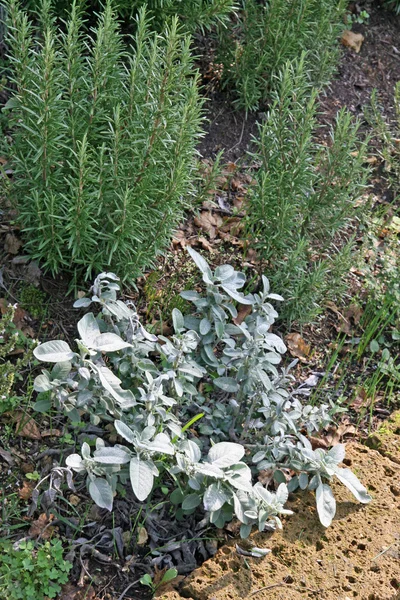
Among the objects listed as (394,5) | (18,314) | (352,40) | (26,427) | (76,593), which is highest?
(394,5)

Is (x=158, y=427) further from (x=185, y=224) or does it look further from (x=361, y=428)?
(x=185, y=224)

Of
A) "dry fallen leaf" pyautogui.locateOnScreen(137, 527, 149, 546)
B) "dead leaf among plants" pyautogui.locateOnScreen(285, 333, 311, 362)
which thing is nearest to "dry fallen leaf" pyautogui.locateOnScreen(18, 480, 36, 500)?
"dry fallen leaf" pyautogui.locateOnScreen(137, 527, 149, 546)

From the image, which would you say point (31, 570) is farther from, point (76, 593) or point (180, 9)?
point (180, 9)

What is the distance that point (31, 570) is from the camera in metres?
2.81

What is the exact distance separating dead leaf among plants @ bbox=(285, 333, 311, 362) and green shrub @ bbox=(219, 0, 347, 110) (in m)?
1.64

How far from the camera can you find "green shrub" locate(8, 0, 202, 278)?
3191mm

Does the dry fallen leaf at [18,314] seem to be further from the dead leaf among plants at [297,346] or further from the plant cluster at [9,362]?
the dead leaf among plants at [297,346]

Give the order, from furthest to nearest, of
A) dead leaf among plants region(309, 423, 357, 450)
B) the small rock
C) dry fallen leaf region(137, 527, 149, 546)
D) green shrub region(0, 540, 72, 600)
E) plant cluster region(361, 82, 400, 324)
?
the small rock, plant cluster region(361, 82, 400, 324), dead leaf among plants region(309, 423, 357, 450), dry fallen leaf region(137, 527, 149, 546), green shrub region(0, 540, 72, 600)

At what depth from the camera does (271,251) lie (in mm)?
3922

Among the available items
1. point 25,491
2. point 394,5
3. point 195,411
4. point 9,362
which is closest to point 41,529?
point 25,491

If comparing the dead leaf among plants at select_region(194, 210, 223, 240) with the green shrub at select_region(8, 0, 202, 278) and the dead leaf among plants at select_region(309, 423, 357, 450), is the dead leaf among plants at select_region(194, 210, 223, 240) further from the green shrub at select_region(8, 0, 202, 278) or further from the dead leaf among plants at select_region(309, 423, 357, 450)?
the dead leaf among plants at select_region(309, 423, 357, 450)

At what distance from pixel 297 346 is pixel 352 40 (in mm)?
2940

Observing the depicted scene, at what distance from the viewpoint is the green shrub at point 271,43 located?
4.50 m

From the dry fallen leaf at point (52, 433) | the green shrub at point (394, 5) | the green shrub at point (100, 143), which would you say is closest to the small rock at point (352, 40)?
the green shrub at point (394, 5)
